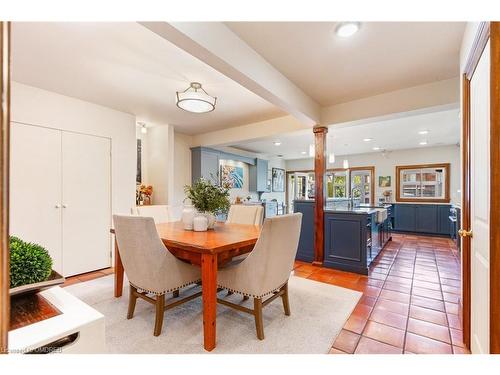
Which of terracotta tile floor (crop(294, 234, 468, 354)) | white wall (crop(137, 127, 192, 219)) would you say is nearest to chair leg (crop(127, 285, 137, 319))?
terracotta tile floor (crop(294, 234, 468, 354))

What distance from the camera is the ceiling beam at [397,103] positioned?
264cm

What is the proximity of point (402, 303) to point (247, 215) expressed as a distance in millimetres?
1855

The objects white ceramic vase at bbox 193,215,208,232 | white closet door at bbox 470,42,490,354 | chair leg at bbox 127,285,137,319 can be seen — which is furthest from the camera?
white ceramic vase at bbox 193,215,208,232

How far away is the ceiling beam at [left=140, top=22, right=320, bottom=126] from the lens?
1471 millimetres

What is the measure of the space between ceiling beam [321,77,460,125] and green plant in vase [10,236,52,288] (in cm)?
339

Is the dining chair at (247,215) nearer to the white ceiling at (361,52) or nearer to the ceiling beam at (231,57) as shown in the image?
the ceiling beam at (231,57)

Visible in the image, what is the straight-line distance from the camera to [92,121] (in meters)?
3.29

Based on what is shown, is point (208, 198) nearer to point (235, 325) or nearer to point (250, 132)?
point (235, 325)

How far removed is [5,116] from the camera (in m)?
0.48

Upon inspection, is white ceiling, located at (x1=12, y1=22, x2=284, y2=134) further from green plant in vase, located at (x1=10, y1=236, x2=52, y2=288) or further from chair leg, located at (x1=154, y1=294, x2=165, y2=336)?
chair leg, located at (x1=154, y1=294, x2=165, y2=336)

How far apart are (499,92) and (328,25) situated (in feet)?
4.23
